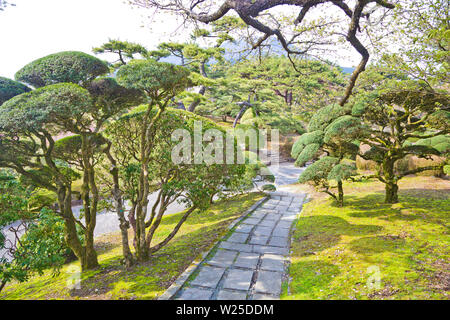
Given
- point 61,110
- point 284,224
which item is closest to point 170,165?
point 61,110

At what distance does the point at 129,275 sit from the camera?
195 inches

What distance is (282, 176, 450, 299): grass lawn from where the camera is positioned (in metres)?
3.68

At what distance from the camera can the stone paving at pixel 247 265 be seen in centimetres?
393

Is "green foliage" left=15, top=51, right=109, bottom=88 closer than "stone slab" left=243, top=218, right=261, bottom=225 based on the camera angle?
Yes

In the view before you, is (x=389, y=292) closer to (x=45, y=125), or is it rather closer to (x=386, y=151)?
(x=386, y=151)

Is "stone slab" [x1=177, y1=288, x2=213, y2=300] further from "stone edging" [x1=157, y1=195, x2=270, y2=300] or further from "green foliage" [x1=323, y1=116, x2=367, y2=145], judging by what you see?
"green foliage" [x1=323, y1=116, x2=367, y2=145]

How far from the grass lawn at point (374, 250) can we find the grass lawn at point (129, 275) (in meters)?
2.19

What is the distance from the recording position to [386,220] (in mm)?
6418

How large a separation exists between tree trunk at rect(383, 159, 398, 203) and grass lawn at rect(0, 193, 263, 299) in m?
4.76

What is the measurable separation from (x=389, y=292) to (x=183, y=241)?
4.85 m

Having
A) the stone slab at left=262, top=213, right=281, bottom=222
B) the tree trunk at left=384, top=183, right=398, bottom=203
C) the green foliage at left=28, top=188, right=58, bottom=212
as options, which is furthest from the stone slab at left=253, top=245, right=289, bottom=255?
the green foliage at left=28, top=188, right=58, bottom=212

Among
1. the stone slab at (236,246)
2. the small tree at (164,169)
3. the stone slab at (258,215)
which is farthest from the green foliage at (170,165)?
the stone slab at (258,215)

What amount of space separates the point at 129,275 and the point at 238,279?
7.26ft

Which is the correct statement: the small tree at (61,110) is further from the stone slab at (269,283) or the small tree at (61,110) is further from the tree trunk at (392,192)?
the tree trunk at (392,192)
